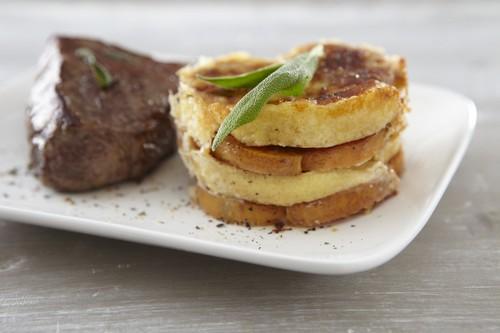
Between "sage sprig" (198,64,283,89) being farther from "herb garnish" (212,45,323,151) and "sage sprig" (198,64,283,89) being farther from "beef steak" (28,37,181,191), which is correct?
"beef steak" (28,37,181,191)

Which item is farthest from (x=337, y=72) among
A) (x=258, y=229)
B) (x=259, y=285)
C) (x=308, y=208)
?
(x=259, y=285)

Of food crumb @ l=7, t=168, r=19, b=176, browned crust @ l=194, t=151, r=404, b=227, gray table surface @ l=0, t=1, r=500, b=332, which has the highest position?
browned crust @ l=194, t=151, r=404, b=227

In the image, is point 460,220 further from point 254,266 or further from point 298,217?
point 254,266

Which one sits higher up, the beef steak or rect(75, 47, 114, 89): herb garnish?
rect(75, 47, 114, 89): herb garnish

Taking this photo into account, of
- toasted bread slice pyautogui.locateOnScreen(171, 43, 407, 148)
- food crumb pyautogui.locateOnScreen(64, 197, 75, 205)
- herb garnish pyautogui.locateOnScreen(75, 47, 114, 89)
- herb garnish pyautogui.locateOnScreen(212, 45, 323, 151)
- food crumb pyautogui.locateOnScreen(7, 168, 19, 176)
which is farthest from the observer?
herb garnish pyautogui.locateOnScreen(75, 47, 114, 89)

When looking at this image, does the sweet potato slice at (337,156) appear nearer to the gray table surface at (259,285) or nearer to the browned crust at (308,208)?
the browned crust at (308,208)

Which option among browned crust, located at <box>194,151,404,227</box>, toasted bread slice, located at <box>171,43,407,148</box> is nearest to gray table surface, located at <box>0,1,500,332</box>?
browned crust, located at <box>194,151,404,227</box>

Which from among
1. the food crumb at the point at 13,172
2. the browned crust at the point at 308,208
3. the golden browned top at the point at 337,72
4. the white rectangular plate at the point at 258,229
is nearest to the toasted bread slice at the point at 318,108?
the golden browned top at the point at 337,72

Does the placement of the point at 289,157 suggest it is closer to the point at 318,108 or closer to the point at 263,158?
the point at 263,158
